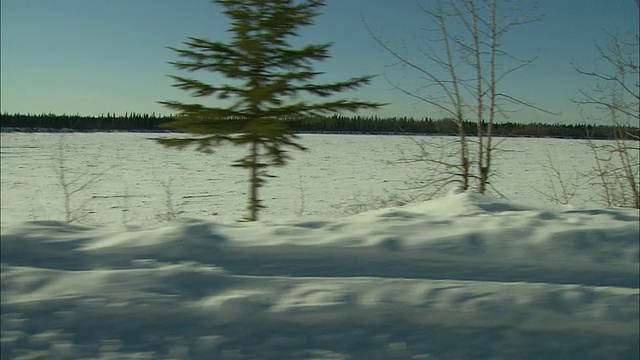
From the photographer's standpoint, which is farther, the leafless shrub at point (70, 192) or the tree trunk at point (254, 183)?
the tree trunk at point (254, 183)

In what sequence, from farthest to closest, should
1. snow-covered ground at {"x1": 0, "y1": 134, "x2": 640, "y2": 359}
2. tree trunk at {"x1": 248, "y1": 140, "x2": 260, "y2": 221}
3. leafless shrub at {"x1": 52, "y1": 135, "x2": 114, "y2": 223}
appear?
tree trunk at {"x1": 248, "y1": 140, "x2": 260, "y2": 221}, leafless shrub at {"x1": 52, "y1": 135, "x2": 114, "y2": 223}, snow-covered ground at {"x1": 0, "y1": 134, "x2": 640, "y2": 359}

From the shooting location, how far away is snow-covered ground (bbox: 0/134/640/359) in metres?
1.98

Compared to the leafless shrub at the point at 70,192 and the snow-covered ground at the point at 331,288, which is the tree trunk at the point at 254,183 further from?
the snow-covered ground at the point at 331,288

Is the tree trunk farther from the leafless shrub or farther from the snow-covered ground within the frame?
the snow-covered ground

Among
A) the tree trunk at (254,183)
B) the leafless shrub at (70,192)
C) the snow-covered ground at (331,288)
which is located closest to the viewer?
the snow-covered ground at (331,288)

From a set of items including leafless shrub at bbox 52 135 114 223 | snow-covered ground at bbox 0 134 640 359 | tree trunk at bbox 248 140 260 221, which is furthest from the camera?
tree trunk at bbox 248 140 260 221

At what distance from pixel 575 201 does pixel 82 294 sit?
38.0 feet

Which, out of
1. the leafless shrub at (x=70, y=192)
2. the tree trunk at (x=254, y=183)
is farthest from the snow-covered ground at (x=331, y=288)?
the tree trunk at (x=254, y=183)

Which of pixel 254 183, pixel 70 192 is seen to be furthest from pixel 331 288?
pixel 70 192

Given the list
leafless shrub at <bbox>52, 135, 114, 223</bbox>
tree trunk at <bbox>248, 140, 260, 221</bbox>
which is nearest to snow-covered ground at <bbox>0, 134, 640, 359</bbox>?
leafless shrub at <bbox>52, 135, 114, 223</bbox>

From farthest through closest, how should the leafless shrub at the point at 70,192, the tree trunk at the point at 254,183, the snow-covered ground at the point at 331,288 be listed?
the tree trunk at the point at 254,183 < the leafless shrub at the point at 70,192 < the snow-covered ground at the point at 331,288

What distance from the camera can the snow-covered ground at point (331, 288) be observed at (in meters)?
1.98

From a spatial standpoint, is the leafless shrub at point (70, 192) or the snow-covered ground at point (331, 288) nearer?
the snow-covered ground at point (331, 288)

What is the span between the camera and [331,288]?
211 cm
